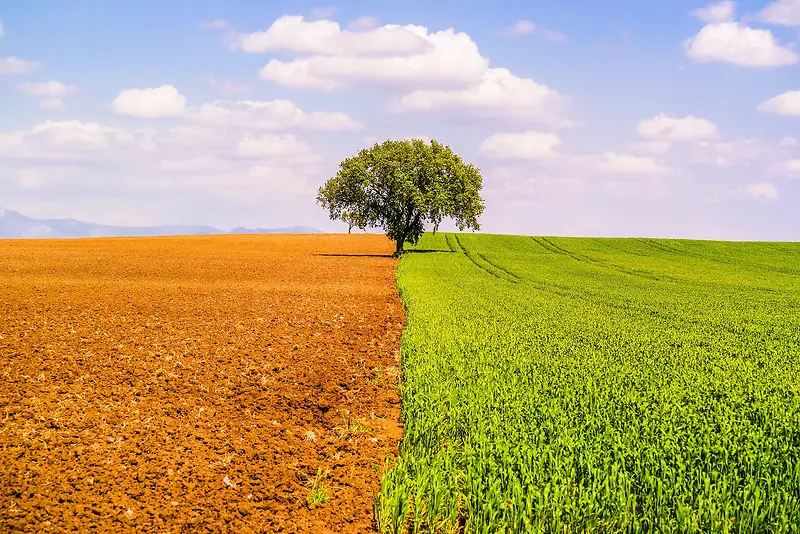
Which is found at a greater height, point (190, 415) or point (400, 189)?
point (400, 189)

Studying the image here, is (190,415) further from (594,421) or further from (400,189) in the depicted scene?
(400,189)

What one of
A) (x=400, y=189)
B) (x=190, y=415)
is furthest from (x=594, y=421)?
(x=400, y=189)

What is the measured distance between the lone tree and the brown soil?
110 ft

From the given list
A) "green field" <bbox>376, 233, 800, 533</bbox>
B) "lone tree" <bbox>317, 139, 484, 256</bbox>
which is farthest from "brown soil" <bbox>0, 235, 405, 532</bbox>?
"lone tree" <bbox>317, 139, 484, 256</bbox>

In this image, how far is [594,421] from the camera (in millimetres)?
8992

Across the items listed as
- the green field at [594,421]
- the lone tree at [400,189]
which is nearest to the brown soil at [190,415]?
the green field at [594,421]

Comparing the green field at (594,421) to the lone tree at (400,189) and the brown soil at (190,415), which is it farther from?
the lone tree at (400,189)

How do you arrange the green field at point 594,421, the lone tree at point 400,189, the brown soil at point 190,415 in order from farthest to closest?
1. the lone tree at point 400,189
2. the brown soil at point 190,415
3. the green field at point 594,421

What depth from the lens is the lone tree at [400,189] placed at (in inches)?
2094

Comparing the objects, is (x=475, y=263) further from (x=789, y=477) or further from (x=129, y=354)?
(x=789, y=477)

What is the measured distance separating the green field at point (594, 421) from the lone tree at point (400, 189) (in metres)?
30.5

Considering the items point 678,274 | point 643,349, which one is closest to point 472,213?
point 678,274

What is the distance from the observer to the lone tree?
5319cm

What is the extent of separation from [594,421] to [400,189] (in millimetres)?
44280
